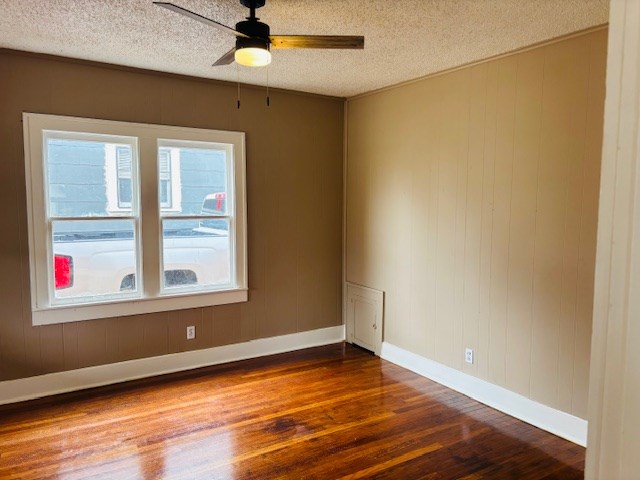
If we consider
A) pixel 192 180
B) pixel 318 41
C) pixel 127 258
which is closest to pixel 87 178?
pixel 127 258

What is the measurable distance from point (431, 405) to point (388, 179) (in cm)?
207

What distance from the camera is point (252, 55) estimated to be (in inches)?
94.7

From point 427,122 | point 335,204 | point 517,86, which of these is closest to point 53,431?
point 335,204

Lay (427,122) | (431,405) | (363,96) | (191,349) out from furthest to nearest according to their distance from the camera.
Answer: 1. (363,96)
2. (191,349)
3. (427,122)
4. (431,405)

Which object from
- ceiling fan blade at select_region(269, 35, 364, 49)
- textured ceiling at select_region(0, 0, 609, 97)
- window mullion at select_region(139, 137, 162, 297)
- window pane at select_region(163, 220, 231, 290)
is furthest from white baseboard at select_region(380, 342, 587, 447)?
ceiling fan blade at select_region(269, 35, 364, 49)

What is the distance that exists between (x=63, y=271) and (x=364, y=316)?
9.21 feet

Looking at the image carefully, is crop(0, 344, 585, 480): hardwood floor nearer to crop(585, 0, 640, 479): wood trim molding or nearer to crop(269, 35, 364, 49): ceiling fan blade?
crop(585, 0, 640, 479): wood trim molding

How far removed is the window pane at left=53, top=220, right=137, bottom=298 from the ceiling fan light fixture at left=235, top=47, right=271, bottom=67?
2107mm

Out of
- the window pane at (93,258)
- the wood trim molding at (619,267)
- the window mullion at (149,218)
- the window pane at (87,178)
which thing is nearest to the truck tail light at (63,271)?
the window pane at (93,258)

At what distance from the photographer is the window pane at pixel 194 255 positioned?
4203 millimetres

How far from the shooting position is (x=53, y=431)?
10.3 feet

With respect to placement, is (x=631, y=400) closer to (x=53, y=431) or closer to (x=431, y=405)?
(x=431, y=405)

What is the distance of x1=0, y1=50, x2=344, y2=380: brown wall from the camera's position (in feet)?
11.6

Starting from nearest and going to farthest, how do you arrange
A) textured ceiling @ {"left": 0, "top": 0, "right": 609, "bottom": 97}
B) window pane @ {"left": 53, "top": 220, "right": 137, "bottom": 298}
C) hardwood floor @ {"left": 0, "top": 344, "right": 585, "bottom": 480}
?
textured ceiling @ {"left": 0, "top": 0, "right": 609, "bottom": 97} < hardwood floor @ {"left": 0, "top": 344, "right": 585, "bottom": 480} < window pane @ {"left": 53, "top": 220, "right": 137, "bottom": 298}
